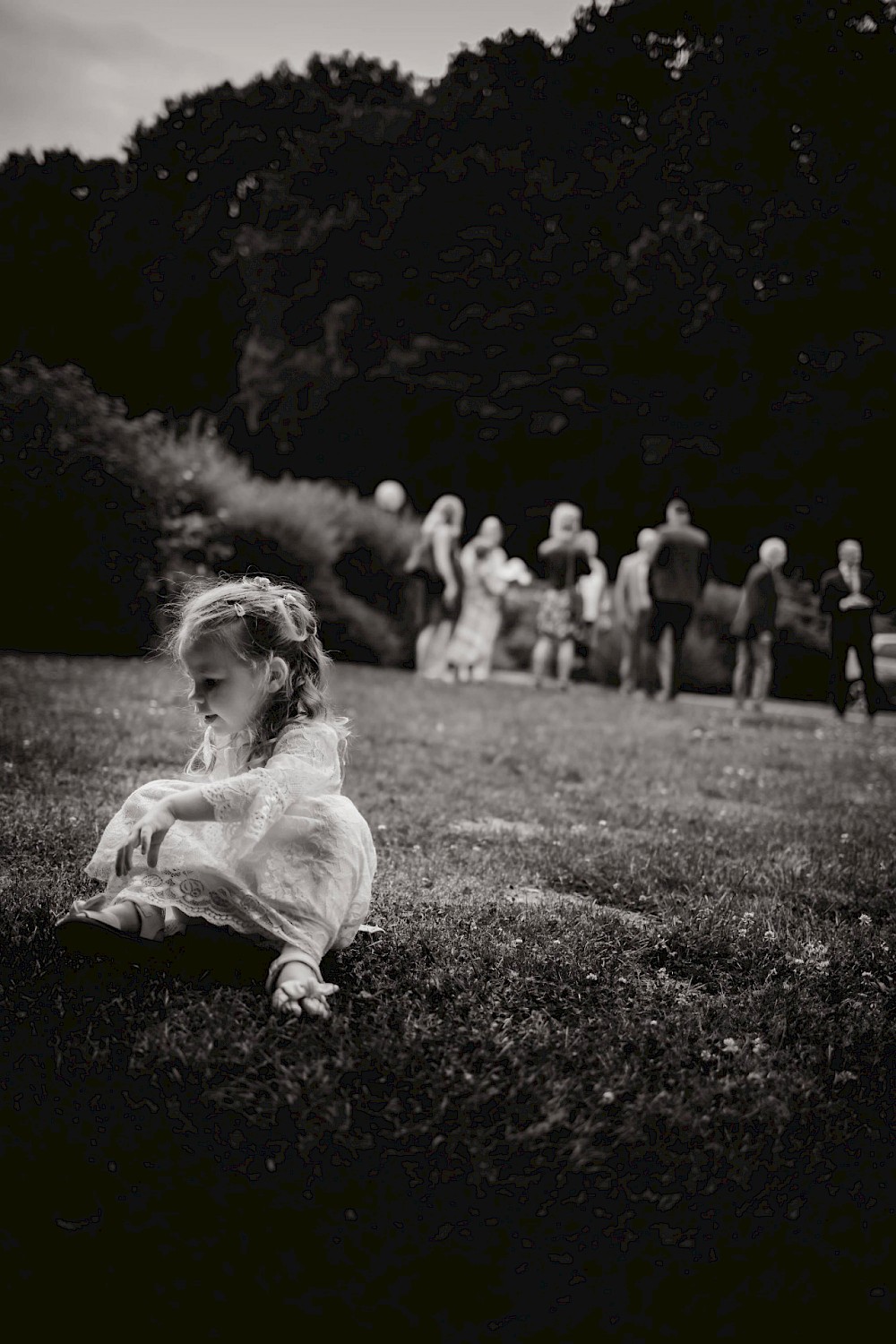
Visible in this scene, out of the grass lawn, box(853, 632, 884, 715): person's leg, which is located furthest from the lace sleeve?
box(853, 632, 884, 715): person's leg

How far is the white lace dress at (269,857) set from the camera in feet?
9.89

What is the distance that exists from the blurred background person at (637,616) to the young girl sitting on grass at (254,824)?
11.5 m

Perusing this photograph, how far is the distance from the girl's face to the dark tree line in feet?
70.1

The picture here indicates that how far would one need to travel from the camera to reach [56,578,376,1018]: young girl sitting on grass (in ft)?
9.89

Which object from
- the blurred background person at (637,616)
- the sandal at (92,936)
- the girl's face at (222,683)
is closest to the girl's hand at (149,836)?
the sandal at (92,936)

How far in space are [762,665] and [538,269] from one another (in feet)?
47.6

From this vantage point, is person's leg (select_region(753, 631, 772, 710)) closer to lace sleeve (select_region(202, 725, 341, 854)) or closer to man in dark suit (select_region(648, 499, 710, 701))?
man in dark suit (select_region(648, 499, 710, 701))

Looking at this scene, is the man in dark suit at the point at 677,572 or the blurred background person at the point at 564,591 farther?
the blurred background person at the point at 564,591

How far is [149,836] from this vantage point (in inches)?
109

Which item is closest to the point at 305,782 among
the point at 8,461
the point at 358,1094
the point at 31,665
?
the point at 358,1094

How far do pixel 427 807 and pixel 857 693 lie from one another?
12.3m

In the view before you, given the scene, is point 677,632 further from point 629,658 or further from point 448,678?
point 448,678

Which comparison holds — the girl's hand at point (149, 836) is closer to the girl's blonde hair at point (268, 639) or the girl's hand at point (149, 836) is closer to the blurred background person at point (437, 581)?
the girl's blonde hair at point (268, 639)

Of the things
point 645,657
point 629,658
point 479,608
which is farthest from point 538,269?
point 645,657
